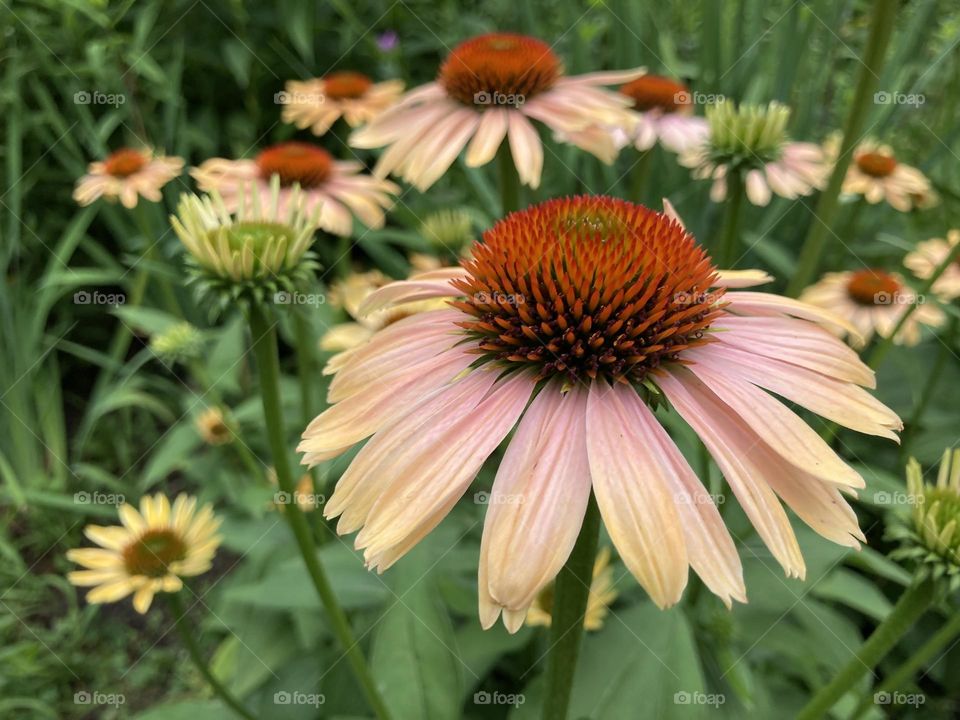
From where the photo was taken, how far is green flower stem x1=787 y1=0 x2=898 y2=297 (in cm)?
108

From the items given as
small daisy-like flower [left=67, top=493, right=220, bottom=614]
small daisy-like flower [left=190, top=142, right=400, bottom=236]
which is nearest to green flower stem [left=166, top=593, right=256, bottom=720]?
small daisy-like flower [left=67, top=493, right=220, bottom=614]

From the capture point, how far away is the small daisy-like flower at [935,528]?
80 cm

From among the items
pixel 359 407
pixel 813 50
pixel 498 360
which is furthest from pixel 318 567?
pixel 813 50

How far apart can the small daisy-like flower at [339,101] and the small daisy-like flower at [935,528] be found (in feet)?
5.48

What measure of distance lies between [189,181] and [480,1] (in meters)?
1.71

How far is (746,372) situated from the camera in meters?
0.71

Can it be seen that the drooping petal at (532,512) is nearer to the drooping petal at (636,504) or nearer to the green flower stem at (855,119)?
the drooping petal at (636,504)

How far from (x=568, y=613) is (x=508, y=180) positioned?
3.15 feet
